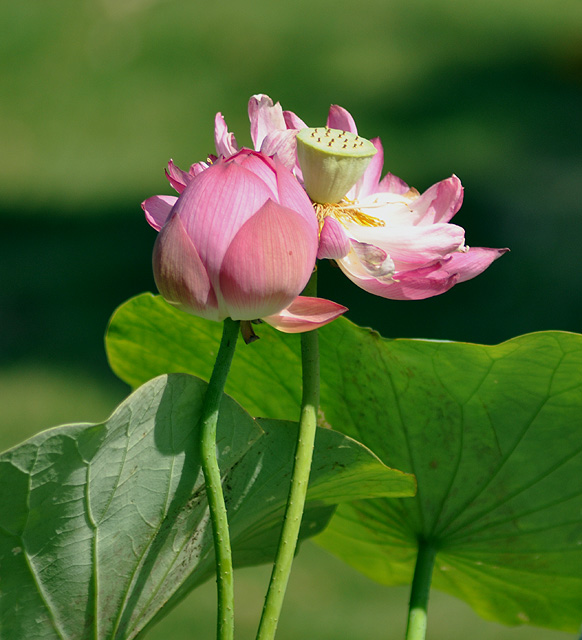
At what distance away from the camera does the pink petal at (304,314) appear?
252 millimetres

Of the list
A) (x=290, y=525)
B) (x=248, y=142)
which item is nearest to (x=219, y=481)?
(x=290, y=525)

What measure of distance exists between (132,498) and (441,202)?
0.53 ft

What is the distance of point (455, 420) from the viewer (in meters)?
0.37

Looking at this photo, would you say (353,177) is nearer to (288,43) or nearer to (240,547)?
(240,547)

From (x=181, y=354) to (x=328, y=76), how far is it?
254 centimetres

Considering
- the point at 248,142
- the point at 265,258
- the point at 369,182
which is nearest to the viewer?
the point at 265,258

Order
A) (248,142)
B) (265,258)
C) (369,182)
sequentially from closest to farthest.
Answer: (265,258) → (369,182) → (248,142)

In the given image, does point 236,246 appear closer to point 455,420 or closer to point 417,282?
point 417,282

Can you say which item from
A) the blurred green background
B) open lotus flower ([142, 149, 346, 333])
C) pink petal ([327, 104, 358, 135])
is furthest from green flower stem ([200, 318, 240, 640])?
the blurred green background

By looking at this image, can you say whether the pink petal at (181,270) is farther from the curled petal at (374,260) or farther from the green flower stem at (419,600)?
the green flower stem at (419,600)

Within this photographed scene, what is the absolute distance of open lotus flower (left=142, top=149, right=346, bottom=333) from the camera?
0.24 m

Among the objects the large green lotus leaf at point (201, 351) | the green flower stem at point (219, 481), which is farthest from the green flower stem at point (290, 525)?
the large green lotus leaf at point (201, 351)

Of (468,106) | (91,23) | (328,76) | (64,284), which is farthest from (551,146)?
(91,23)

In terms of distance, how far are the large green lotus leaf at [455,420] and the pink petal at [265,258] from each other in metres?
0.11
